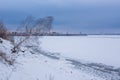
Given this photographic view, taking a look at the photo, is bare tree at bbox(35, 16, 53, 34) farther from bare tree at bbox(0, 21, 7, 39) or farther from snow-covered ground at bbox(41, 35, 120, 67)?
snow-covered ground at bbox(41, 35, 120, 67)

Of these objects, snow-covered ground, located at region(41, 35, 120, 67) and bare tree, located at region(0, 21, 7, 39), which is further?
snow-covered ground, located at region(41, 35, 120, 67)

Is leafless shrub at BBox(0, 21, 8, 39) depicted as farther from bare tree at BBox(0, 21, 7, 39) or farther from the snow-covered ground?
the snow-covered ground

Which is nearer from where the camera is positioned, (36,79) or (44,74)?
(36,79)

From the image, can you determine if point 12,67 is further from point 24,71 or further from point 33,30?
point 33,30

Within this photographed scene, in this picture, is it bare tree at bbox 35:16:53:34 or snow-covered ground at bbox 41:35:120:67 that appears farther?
snow-covered ground at bbox 41:35:120:67

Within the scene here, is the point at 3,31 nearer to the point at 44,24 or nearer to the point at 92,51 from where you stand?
the point at 44,24

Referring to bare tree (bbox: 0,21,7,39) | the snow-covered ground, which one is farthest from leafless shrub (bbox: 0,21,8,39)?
the snow-covered ground

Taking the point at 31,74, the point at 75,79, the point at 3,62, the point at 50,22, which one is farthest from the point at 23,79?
the point at 50,22

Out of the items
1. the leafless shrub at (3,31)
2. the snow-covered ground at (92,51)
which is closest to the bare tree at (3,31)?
the leafless shrub at (3,31)

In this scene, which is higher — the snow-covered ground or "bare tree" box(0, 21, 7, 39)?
"bare tree" box(0, 21, 7, 39)

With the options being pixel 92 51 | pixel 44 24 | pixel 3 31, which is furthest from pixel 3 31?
pixel 92 51

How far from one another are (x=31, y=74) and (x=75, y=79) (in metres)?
2.76

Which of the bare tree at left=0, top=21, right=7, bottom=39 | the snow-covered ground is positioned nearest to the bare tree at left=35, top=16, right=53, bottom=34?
the bare tree at left=0, top=21, right=7, bottom=39

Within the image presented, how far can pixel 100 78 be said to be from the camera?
12633mm
